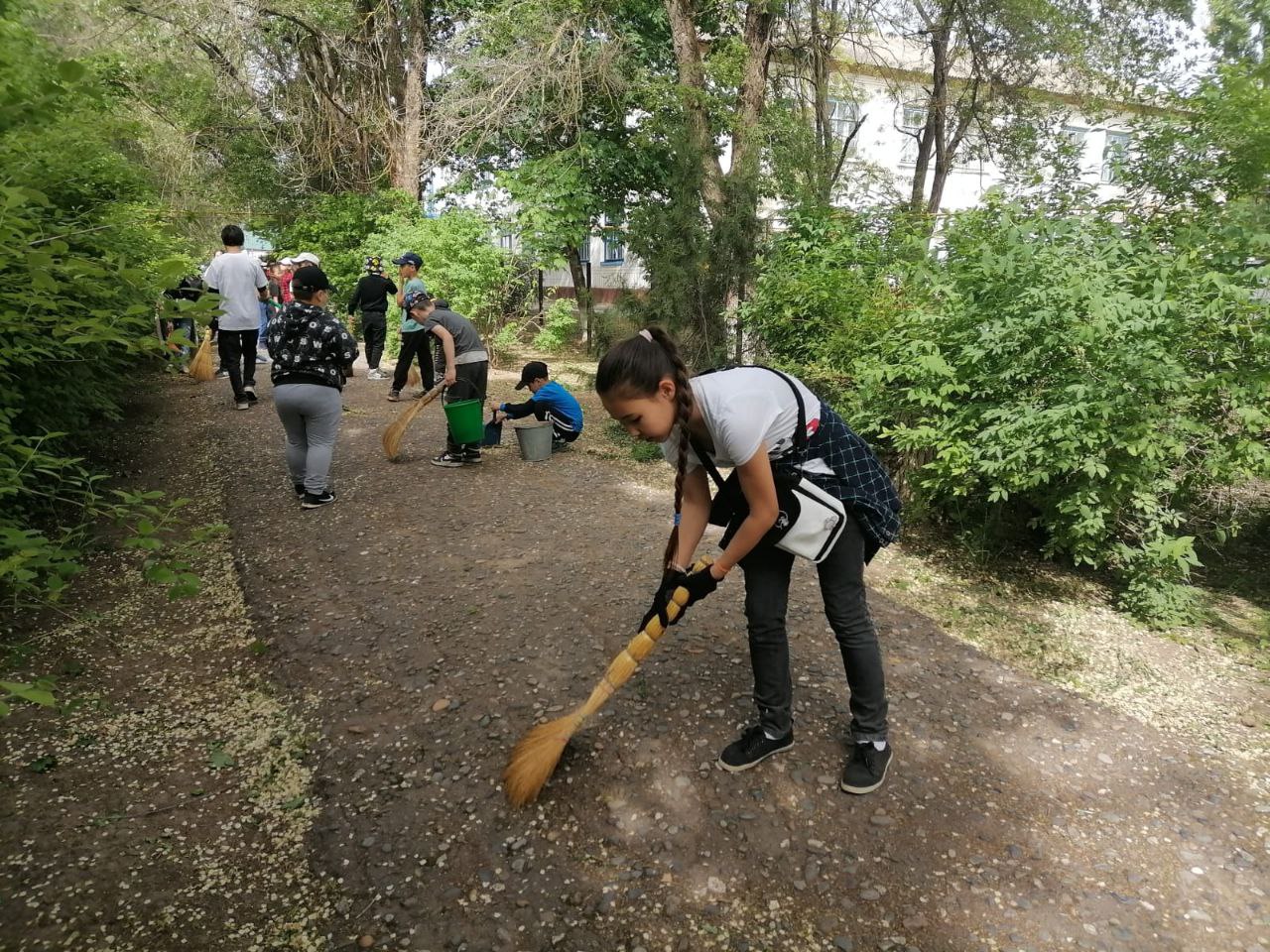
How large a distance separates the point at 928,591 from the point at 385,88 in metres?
14.2

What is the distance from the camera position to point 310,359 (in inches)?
202

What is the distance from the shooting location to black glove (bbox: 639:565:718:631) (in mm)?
2496

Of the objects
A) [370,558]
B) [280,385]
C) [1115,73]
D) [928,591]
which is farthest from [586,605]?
[1115,73]

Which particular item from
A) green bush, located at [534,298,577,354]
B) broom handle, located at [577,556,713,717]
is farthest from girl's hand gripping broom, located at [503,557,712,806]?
green bush, located at [534,298,577,354]

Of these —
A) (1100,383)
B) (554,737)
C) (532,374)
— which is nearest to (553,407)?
(532,374)

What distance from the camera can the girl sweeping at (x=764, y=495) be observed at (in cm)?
221

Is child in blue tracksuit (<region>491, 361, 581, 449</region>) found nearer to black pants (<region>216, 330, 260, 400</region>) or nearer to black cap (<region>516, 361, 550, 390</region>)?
black cap (<region>516, 361, 550, 390</region>)

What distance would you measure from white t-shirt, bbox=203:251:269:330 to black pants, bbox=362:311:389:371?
7.51 ft

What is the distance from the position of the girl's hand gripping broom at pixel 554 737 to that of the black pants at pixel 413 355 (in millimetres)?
6485

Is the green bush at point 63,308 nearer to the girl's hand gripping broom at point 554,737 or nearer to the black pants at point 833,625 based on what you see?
the girl's hand gripping broom at point 554,737

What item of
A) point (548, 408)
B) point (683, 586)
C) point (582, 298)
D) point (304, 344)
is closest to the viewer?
point (683, 586)

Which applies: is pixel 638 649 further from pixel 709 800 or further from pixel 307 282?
pixel 307 282

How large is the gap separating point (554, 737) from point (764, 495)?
1.18 metres

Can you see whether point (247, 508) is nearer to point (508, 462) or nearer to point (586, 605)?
point (508, 462)
